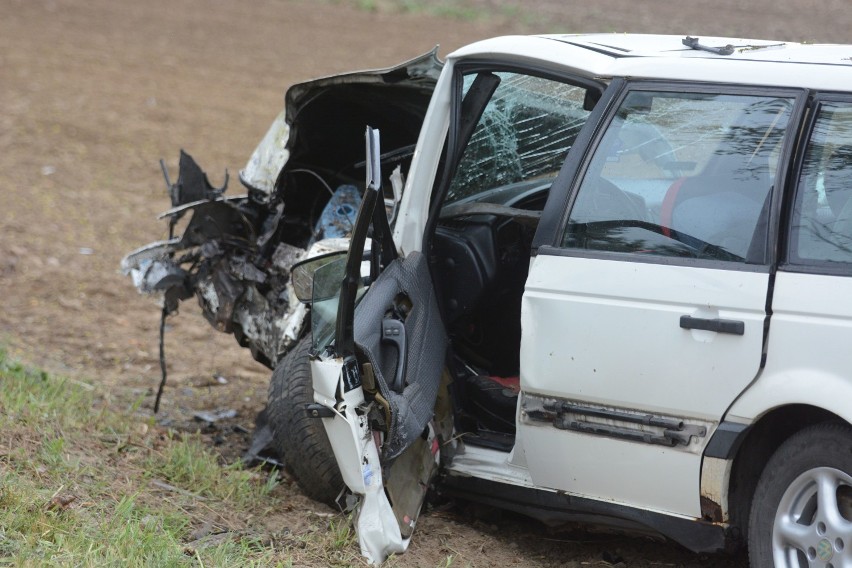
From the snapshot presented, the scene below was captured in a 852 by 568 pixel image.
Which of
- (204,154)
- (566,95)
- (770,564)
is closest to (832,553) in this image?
(770,564)

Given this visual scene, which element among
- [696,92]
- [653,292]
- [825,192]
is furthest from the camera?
[696,92]

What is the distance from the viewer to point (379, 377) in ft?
12.6

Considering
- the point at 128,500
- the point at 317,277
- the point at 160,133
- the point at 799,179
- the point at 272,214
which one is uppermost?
the point at 799,179

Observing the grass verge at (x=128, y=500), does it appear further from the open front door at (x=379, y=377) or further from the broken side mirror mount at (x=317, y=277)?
the broken side mirror mount at (x=317, y=277)

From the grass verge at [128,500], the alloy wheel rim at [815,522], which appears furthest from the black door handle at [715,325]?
the grass verge at [128,500]

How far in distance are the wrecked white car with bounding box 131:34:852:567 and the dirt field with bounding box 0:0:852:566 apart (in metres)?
0.46

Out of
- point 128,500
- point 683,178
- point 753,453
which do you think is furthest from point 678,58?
point 128,500

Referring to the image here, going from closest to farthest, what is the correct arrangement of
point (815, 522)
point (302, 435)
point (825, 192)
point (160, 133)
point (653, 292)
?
point (815, 522) → point (825, 192) → point (653, 292) → point (302, 435) → point (160, 133)

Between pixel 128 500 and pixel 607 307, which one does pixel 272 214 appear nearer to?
pixel 128 500

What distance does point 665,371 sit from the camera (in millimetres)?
3486

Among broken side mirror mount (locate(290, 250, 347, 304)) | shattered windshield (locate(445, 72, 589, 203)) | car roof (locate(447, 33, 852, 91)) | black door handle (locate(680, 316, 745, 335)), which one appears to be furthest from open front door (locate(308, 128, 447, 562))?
black door handle (locate(680, 316, 745, 335))

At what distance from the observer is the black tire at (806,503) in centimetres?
313

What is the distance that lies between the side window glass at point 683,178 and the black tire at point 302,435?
143cm

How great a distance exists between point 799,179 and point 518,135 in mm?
1528
